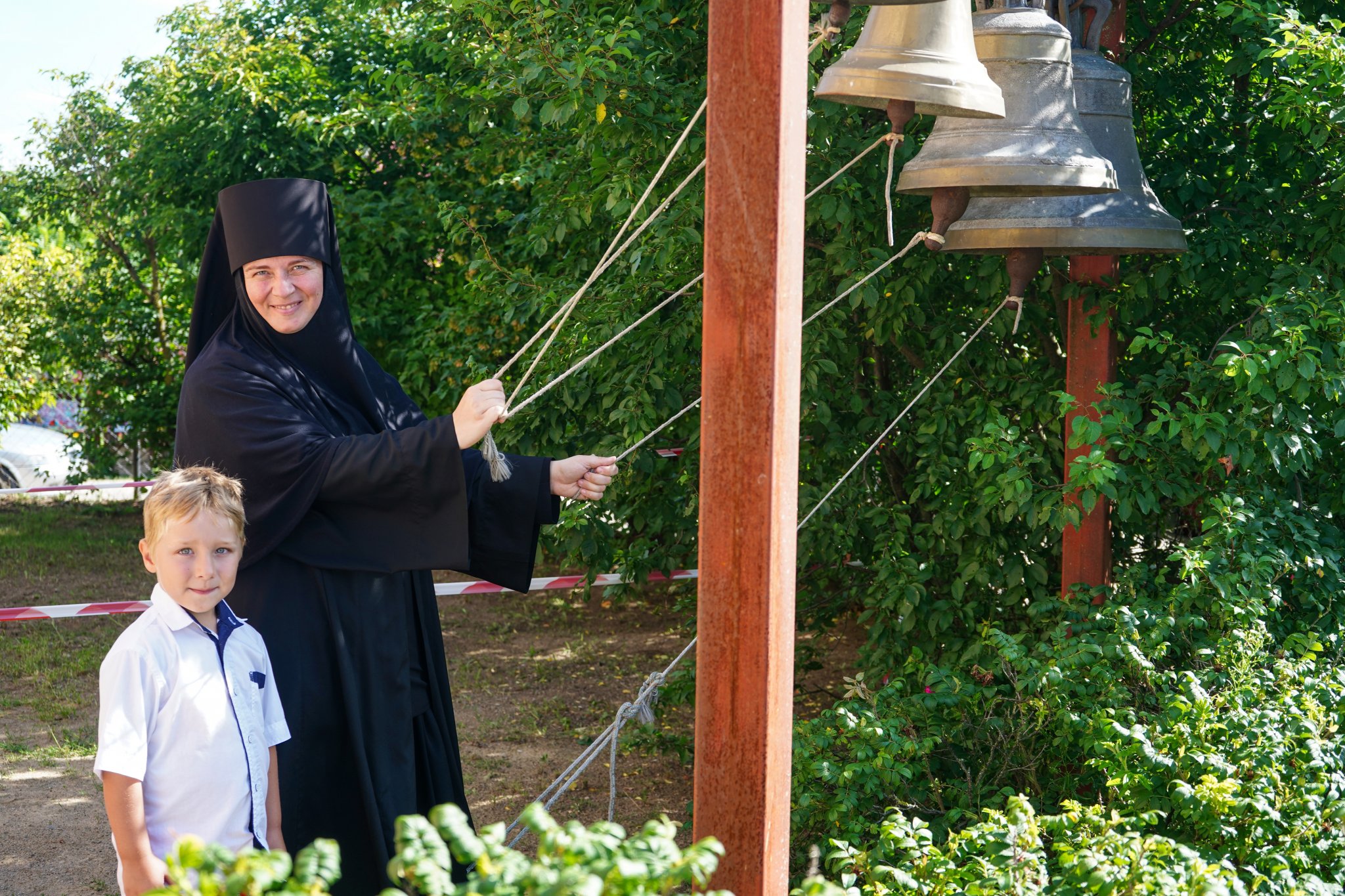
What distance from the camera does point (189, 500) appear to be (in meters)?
2.31

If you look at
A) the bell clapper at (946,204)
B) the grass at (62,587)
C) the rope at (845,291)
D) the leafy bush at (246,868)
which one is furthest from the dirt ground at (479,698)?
the leafy bush at (246,868)

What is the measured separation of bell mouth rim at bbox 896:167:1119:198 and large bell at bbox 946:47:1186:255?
0.81 ft

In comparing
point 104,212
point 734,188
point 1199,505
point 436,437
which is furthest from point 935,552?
point 104,212

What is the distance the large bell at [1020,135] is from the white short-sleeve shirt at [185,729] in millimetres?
1876

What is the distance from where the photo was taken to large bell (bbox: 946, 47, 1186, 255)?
3270 millimetres

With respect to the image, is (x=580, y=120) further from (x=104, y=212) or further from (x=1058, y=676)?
(x=104, y=212)

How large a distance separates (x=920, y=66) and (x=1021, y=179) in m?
0.49

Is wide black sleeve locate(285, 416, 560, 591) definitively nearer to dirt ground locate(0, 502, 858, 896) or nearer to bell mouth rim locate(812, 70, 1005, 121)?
bell mouth rim locate(812, 70, 1005, 121)

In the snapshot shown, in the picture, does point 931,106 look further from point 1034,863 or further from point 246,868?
point 246,868

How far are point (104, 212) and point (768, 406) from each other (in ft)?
33.9

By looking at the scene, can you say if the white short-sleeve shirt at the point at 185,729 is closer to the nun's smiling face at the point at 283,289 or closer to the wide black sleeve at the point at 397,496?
the wide black sleeve at the point at 397,496

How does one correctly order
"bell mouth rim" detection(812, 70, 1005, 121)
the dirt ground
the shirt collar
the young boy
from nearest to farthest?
the young boy, the shirt collar, "bell mouth rim" detection(812, 70, 1005, 121), the dirt ground

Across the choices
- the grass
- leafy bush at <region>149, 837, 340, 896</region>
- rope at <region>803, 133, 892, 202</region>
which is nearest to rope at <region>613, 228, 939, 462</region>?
rope at <region>803, 133, 892, 202</region>

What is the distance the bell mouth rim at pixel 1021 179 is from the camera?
2928 mm
